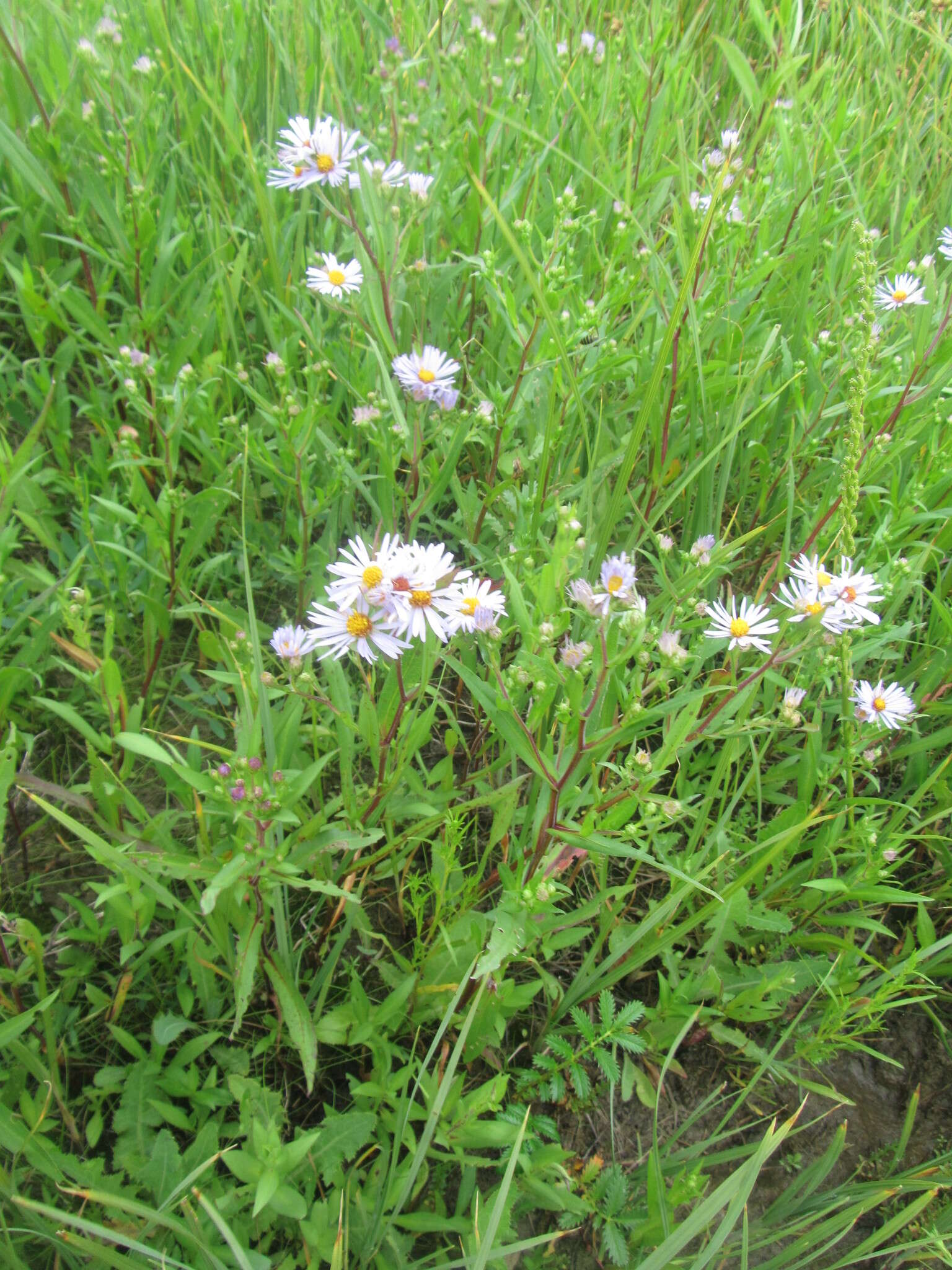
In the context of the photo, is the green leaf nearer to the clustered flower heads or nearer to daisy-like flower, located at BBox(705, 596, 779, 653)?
the clustered flower heads

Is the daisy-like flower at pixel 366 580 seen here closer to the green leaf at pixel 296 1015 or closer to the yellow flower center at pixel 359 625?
the yellow flower center at pixel 359 625

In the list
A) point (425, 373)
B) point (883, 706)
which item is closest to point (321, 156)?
point (425, 373)

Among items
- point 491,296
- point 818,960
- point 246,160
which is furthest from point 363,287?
point 818,960

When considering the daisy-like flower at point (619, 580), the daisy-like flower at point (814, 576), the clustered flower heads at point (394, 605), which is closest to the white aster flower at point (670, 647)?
the daisy-like flower at point (619, 580)

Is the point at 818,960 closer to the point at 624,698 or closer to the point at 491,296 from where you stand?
the point at 624,698

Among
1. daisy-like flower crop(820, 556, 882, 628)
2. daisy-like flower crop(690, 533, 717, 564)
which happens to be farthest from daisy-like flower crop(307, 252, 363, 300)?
daisy-like flower crop(820, 556, 882, 628)
